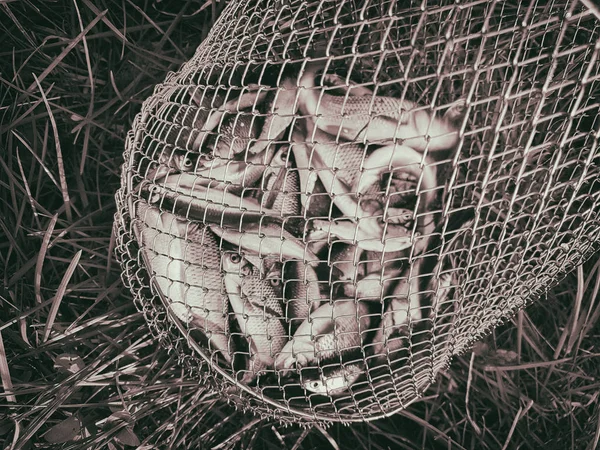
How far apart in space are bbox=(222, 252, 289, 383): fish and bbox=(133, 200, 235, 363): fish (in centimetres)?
4

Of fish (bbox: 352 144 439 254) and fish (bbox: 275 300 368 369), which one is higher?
fish (bbox: 352 144 439 254)

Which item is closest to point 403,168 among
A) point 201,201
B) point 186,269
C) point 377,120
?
point 377,120

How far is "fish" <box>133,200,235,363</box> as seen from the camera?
4.10 ft

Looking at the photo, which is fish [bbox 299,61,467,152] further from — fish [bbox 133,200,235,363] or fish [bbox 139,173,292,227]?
fish [bbox 133,200,235,363]

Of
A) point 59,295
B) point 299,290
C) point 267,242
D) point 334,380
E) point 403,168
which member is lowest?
point 59,295

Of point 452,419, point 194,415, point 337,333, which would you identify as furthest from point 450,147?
point 194,415

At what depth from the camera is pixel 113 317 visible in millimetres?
1686

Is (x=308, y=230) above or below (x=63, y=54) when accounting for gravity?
below

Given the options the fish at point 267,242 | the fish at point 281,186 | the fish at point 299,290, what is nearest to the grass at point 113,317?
the fish at point 299,290

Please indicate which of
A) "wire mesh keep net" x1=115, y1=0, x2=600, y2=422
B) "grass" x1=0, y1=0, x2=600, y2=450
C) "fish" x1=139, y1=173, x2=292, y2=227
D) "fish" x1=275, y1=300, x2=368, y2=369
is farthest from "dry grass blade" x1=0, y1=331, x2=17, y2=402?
"fish" x1=275, y1=300, x2=368, y2=369

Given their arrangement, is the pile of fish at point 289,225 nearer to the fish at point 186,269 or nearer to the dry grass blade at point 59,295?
the fish at point 186,269

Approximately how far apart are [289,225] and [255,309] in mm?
238

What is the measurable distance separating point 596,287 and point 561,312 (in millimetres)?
169

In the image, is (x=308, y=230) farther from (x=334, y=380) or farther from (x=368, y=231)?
(x=334, y=380)
